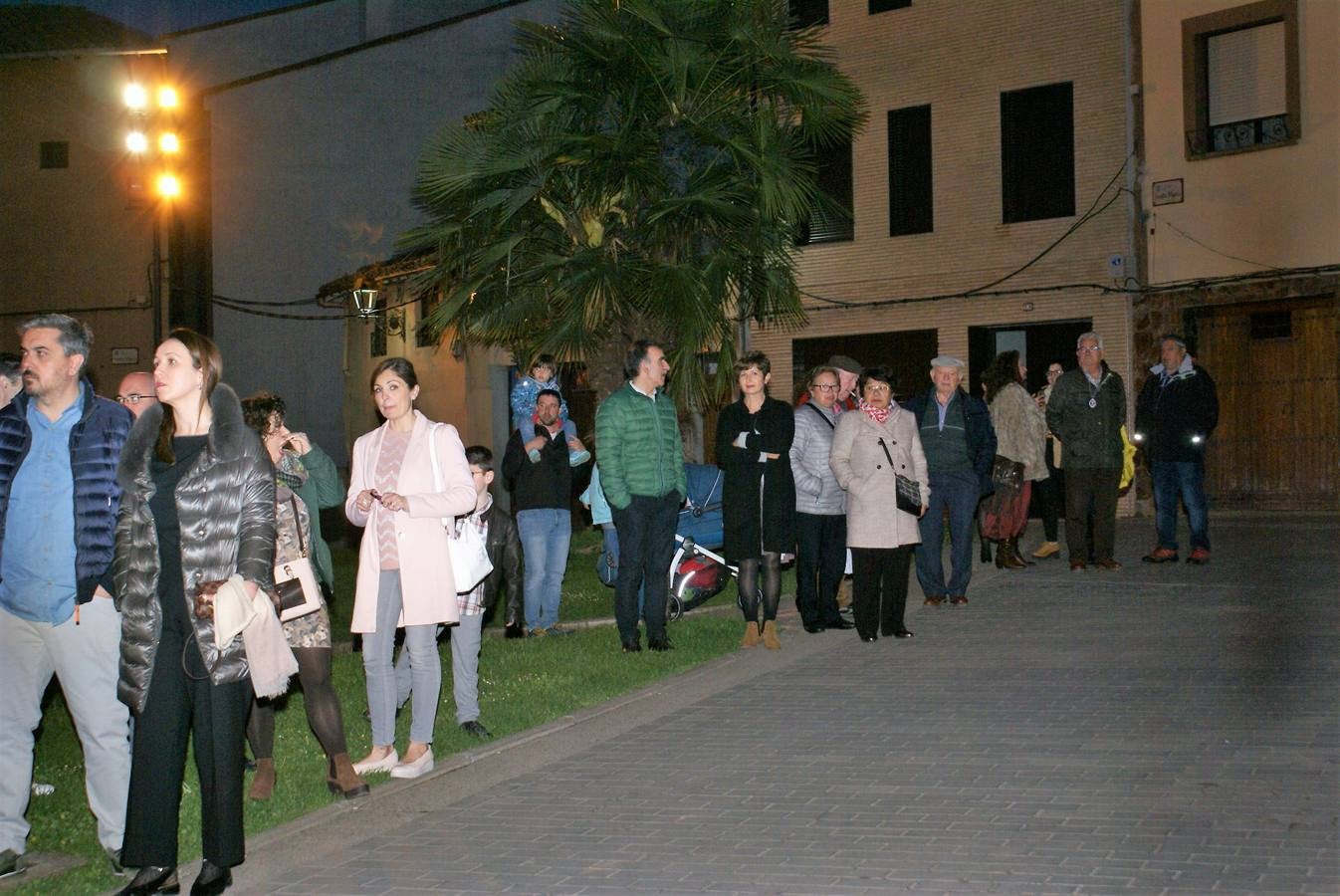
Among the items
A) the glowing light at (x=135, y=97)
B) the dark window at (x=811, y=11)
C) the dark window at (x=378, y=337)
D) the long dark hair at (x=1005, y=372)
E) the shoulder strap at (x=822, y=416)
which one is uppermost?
the dark window at (x=811, y=11)

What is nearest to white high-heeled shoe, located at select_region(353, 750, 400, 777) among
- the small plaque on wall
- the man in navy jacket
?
the man in navy jacket

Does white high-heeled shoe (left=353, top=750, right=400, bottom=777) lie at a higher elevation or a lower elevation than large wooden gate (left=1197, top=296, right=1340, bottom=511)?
lower

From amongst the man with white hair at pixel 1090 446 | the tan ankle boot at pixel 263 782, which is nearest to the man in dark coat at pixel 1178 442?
the man with white hair at pixel 1090 446

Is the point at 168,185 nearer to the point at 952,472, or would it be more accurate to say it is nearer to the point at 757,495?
the point at 952,472

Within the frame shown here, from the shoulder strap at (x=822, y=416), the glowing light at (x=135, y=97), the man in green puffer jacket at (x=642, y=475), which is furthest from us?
the glowing light at (x=135, y=97)

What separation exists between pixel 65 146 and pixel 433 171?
25402 millimetres

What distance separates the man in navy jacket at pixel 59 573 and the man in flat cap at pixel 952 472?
7.59 meters

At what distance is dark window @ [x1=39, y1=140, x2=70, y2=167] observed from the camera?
37.4 m

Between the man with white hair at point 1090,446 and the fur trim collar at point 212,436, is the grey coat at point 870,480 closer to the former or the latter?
the man with white hair at point 1090,446

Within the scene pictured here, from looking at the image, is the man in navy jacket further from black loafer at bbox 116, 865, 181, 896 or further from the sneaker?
the sneaker

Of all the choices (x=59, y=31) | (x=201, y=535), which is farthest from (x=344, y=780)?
(x=59, y=31)

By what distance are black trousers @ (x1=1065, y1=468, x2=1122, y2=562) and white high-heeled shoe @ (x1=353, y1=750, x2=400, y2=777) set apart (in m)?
8.21

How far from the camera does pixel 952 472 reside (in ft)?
40.4

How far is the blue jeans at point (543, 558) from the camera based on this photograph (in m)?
11.8
